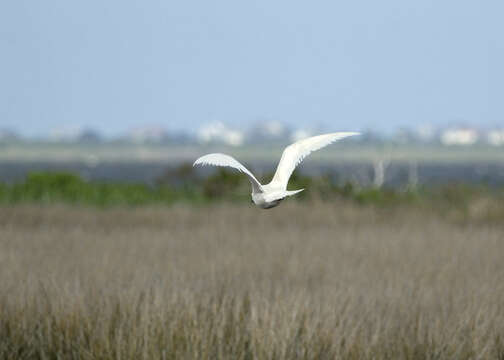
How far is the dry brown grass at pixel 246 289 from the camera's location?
695 cm

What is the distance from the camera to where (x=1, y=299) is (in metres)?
8.05

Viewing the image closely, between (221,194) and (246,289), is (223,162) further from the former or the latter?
(221,194)

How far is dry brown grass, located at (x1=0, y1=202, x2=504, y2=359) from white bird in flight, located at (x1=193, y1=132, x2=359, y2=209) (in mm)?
3797

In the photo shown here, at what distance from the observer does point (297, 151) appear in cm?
286

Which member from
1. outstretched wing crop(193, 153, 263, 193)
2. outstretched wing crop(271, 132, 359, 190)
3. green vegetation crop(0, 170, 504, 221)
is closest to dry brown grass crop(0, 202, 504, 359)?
green vegetation crop(0, 170, 504, 221)

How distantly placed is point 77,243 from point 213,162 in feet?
36.4

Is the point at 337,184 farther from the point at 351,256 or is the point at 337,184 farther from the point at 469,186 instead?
the point at 351,256

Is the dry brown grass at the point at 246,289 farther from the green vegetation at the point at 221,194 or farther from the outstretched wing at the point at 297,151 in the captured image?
the outstretched wing at the point at 297,151

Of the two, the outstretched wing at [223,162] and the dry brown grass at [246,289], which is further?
the dry brown grass at [246,289]

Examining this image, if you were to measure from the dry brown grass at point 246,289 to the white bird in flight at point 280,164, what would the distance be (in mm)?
3797

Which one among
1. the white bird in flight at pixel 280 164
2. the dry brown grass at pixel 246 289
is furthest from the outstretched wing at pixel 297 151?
the dry brown grass at pixel 246 289

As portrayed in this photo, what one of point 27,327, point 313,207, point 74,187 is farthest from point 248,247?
point 74,187

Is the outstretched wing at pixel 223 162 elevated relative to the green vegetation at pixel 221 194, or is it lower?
elevated

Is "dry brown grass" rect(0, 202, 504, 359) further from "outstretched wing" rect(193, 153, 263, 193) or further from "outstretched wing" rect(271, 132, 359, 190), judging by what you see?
"outstretched wing" rect(193, 153, 263, 193)
